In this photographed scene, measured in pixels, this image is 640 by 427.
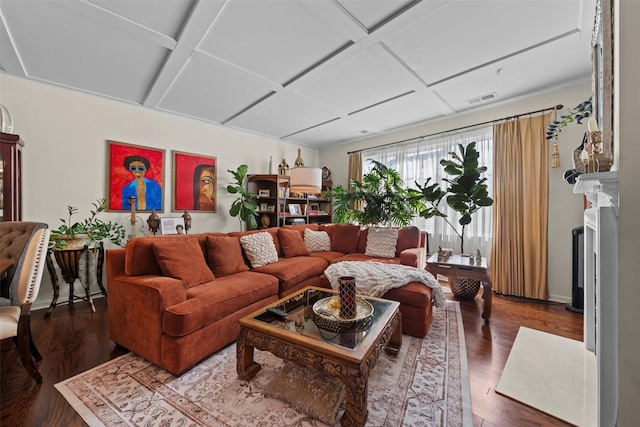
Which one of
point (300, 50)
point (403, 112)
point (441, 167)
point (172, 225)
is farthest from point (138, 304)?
point (441, 167)

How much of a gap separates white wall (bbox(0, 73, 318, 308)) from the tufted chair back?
142 cm

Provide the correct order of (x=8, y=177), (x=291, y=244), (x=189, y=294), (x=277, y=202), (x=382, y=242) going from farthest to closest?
(x=277, y=202) → (x=382, y=242) → (x=291, y=244) → (x=8, y=177) → (x=189, y=294)

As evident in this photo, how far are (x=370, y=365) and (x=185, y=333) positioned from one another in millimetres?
1185

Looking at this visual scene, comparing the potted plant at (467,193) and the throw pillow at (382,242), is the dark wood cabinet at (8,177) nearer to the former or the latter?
the throw pillow at (382,242)

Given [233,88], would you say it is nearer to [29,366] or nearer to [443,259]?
[29,366]

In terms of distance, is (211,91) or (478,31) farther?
(211,91)

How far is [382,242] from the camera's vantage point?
3523 millimetres

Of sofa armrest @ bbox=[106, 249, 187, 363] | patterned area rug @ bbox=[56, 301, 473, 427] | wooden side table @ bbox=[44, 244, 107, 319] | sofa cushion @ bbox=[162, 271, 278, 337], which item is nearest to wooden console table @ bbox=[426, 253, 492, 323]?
patterned area rug @ bbox=[56, 301, 473, 427]

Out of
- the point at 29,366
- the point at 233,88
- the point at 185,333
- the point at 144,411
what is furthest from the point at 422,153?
the point at 29,366

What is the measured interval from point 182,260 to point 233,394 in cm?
111

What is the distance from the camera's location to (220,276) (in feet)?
7.90

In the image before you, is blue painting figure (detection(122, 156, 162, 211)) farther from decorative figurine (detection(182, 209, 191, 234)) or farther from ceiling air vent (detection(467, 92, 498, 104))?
ceiling air vent (detection(467, 92, 498, 104))

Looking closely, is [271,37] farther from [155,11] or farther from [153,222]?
[153,222]

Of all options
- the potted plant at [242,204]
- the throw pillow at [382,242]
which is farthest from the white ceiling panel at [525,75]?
the potted plant at [242,204]
